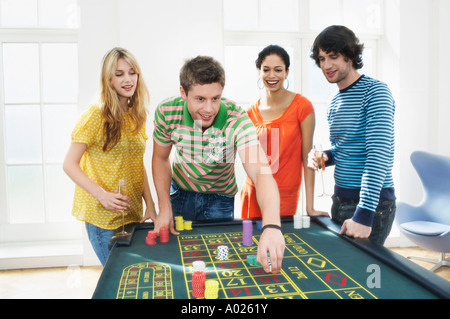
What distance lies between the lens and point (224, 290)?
1.11m

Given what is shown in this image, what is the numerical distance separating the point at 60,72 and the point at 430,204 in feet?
11.7

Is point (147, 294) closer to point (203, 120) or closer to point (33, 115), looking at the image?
point (203, 120)

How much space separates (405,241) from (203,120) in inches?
121

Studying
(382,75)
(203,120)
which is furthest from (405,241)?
(203,120)

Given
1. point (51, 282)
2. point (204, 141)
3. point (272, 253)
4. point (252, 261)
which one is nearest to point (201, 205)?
point (204, 141)

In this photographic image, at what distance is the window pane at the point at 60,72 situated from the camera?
3.54 meters

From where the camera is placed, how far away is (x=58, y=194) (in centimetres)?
364

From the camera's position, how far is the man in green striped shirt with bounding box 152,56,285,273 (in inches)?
58.3

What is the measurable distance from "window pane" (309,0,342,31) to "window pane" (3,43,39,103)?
2682 millimetres

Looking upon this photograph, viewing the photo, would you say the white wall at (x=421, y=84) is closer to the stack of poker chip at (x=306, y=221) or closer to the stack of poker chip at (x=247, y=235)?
the stack of poker chip at (x=306, y=221)

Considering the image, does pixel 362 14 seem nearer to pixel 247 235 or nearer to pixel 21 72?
pixel 247 235

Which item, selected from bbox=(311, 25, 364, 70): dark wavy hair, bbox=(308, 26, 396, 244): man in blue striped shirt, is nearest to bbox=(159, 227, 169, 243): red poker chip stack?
bbox=(308, 26, 396, 244): man in blue striped shirt

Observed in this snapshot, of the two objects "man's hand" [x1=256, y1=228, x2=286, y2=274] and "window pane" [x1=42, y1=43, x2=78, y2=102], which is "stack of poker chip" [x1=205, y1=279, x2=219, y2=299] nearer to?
"man's hand" [x1=256, y1=228, x2=286, y2=274]

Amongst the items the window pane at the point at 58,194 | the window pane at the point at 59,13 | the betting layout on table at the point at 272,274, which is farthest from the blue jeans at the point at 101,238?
the window pane at the point at 59,13
